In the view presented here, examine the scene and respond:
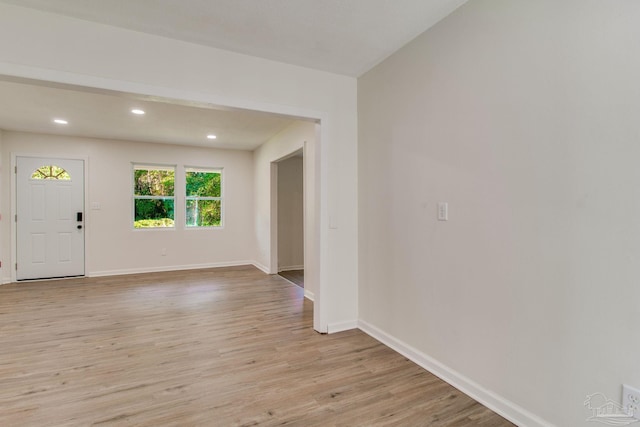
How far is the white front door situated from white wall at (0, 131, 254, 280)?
0.14m

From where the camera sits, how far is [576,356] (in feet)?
4.84

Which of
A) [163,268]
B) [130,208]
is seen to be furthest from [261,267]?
[130,208]

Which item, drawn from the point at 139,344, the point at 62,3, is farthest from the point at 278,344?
the point at 62,3

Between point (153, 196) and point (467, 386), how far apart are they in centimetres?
603

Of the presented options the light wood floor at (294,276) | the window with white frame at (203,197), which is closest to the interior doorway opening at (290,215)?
the light wood floor at (294,276)

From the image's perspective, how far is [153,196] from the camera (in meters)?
5.98

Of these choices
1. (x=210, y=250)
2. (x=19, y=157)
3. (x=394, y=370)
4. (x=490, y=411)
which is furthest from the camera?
(x=210, y=250)

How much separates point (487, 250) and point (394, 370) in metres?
1.16

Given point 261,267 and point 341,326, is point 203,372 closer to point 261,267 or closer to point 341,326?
point 341,326

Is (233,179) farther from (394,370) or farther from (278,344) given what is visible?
(394,370)

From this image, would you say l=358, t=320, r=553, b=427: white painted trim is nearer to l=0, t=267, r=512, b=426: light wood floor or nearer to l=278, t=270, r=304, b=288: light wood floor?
l=0, t=267, r=512, b=426: light wood floor

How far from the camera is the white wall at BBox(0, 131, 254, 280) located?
5.27 m

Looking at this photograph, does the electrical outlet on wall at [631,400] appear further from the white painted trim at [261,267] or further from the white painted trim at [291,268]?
the white painted trim at [291,268]

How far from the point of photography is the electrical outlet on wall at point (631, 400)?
50.7 inches
